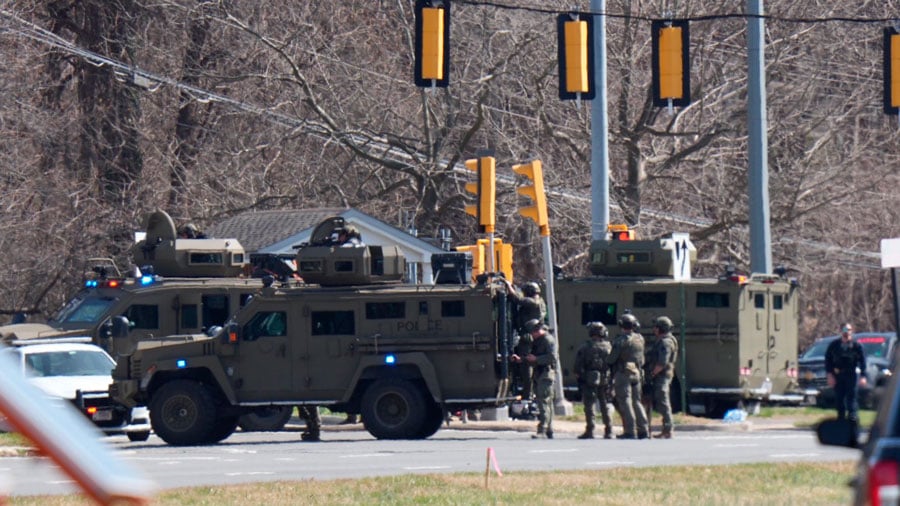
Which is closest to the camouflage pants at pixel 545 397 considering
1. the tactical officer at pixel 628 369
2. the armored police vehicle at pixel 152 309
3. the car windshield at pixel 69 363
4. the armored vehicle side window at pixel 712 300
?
the tactical officer at pixel 628 369

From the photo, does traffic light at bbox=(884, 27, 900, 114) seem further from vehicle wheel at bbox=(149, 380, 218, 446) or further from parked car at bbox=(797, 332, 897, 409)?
vehicle wheel at bbox=(149, 380, 218, 446)

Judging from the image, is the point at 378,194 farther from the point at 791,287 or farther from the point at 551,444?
the point at 551,444

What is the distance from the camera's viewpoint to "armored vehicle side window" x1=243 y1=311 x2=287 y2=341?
19.5 m

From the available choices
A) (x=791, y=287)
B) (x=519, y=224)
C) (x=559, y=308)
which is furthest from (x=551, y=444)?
(x=519, y=224)

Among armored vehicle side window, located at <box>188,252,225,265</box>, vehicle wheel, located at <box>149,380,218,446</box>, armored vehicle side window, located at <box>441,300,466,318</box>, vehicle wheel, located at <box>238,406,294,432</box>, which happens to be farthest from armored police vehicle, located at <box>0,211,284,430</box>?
armored vehicle side window, located at <box>441,300,466,318</box>

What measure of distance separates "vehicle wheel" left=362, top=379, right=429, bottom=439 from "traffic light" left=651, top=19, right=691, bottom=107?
5.57m

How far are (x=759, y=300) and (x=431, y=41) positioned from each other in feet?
23.8

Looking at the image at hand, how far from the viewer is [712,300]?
2350cm

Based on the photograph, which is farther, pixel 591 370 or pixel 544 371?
pixel 591 370

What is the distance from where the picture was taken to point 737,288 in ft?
76.3

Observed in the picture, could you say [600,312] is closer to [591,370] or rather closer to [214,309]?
[591,370]

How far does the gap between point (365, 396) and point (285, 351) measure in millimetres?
1166

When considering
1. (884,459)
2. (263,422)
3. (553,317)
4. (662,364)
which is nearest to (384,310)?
(553,317)

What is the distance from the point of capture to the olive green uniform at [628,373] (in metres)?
19.6
